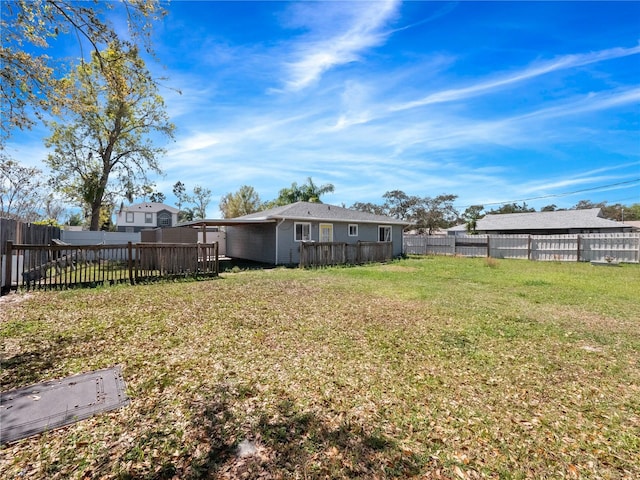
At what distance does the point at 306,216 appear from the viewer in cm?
1535

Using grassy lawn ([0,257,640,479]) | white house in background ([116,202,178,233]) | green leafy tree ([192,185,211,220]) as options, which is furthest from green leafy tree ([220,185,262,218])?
grassy lawn ([0,257,640,479])

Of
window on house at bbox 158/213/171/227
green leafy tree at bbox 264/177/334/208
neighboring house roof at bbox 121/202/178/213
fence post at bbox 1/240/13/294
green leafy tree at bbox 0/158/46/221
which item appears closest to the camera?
fence post at bbox 1/240/13/294

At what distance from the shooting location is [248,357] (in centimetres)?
386

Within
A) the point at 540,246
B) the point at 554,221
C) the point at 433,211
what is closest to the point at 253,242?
the point at 540,246

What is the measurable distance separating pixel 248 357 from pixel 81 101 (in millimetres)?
6131

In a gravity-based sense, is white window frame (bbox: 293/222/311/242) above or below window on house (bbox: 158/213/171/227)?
below

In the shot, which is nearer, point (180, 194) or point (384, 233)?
point (384, 233)

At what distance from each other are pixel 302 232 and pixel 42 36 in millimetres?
11830

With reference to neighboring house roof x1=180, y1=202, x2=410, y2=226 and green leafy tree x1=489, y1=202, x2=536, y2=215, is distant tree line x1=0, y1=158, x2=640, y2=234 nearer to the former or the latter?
green leafy tree x1=489, y1=202, x2=536, y2=215

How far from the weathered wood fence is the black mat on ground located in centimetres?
2007

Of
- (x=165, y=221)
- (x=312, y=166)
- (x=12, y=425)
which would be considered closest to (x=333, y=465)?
(x=12, y=425)

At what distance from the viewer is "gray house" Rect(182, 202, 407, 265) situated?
1483 cm

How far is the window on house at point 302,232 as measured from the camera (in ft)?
51.0

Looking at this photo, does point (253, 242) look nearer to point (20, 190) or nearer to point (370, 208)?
point (20, 190)
